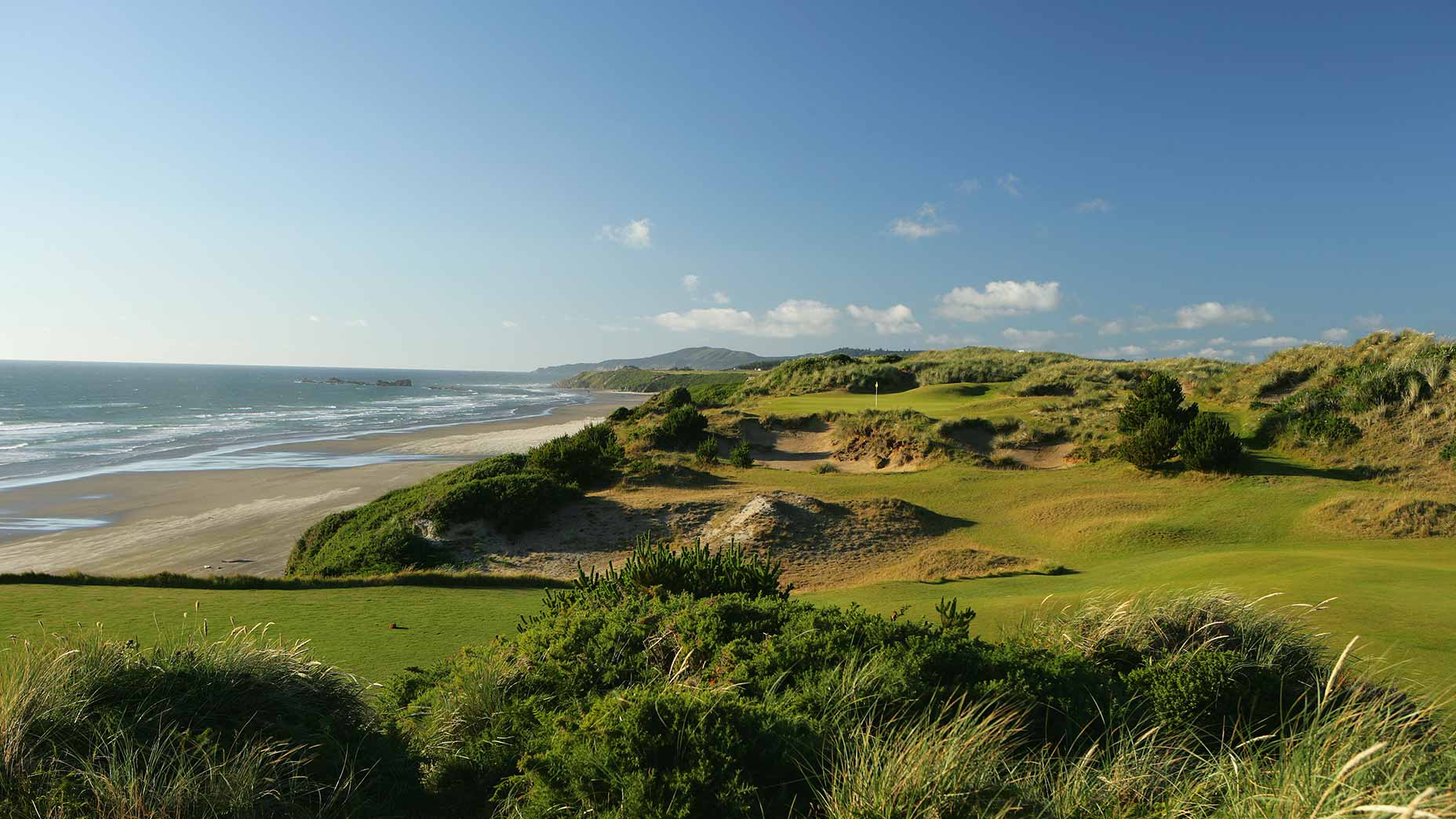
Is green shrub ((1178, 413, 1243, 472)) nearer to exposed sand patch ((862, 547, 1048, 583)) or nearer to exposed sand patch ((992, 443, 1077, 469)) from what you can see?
exposed sand patch ((992, 443, 1077, 469))

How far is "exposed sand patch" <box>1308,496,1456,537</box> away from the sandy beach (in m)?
21.4

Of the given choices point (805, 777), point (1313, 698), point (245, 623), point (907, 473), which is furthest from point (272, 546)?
point (1313, 698)

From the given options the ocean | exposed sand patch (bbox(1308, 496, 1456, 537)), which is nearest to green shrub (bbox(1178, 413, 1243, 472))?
exposed sand patch (bbox(1308, 496, 1456, 537))

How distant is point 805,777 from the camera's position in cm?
330

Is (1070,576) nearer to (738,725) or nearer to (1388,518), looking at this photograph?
(1388,518)

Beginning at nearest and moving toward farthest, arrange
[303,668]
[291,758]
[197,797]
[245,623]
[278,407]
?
[197,797] → [291,758] → [303,668] → [245,623] → [278,407]

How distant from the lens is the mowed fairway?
682cm

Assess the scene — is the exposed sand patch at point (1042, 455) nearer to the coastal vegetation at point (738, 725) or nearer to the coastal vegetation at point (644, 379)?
the coastal vegetation at point (738, 725)

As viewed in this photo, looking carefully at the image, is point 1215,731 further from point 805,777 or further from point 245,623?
point 245,623

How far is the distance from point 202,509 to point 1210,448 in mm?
28196

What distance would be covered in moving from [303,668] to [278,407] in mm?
78096

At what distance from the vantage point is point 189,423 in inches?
2142

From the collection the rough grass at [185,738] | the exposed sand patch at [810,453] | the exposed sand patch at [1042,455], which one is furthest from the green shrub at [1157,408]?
the rough grass at [185,738]

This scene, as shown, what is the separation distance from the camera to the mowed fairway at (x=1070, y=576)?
682 centimetres
